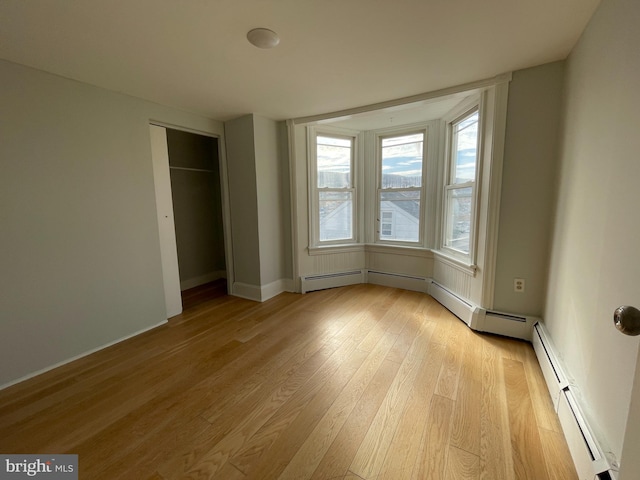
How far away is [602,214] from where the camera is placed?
1.29 m

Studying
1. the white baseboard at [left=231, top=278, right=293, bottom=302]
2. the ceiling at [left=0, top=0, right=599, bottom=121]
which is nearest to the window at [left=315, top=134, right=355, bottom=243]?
the white baseboard at [left=231, top=278, right=293, bottom=302]

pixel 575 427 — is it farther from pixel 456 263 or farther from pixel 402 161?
pixel 402 161

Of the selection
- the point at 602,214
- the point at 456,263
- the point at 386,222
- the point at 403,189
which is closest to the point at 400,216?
the point at 386,222

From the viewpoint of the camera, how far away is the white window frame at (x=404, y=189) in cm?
343

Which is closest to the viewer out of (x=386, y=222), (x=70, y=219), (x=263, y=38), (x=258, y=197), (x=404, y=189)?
(x=263, y=38)

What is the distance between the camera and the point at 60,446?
1.38 m

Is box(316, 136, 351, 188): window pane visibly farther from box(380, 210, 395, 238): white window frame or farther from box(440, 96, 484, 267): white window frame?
box(440, 96, 484, 267): white window frame

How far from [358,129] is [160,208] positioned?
2707 millimetres

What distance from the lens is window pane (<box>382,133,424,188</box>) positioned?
351 cm

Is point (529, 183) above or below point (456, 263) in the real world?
above

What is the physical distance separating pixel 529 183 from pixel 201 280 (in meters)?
4.30

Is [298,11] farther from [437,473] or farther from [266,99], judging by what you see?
[437,473]

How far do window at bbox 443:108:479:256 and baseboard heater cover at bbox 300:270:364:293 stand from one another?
1321 millimetres

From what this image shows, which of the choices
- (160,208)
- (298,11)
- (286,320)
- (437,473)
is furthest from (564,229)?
(160,208)
